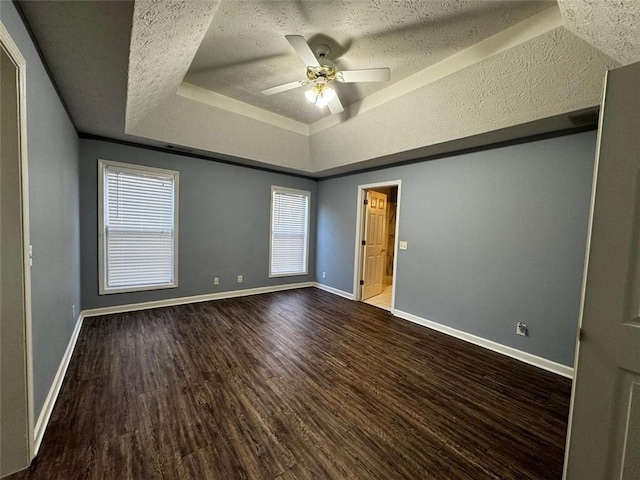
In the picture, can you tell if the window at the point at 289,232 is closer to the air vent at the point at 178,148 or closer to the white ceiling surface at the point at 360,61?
the air vent at the point at 178,148

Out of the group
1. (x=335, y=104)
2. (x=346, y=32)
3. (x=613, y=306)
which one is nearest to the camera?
(x=613, y=306)

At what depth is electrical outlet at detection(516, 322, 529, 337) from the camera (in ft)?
9.01

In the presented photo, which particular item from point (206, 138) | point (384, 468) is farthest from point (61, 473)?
point (206, 138)

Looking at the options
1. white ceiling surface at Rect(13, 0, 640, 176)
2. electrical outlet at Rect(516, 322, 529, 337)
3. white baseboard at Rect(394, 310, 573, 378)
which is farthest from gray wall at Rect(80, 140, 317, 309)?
electrical outlet at Rect(516, 322, 529, 337)

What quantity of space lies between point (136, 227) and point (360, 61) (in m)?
3.64

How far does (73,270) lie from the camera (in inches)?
107

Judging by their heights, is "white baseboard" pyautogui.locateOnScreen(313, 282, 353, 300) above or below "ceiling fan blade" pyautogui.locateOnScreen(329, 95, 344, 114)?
below

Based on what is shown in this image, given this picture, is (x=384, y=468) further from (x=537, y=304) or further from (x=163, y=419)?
(x=537, y=304)

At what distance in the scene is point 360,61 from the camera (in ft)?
8.25

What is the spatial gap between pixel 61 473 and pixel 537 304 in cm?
396

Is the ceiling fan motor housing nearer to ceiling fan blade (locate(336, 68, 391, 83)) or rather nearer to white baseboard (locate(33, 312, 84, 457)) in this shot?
ceiling fan blade (locate(336, 68, 391, 83))

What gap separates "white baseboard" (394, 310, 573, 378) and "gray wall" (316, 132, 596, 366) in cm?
6

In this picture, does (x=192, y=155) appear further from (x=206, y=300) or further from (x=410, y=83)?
(x=410, y=83)

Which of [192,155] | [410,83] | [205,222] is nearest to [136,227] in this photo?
[205,222]
